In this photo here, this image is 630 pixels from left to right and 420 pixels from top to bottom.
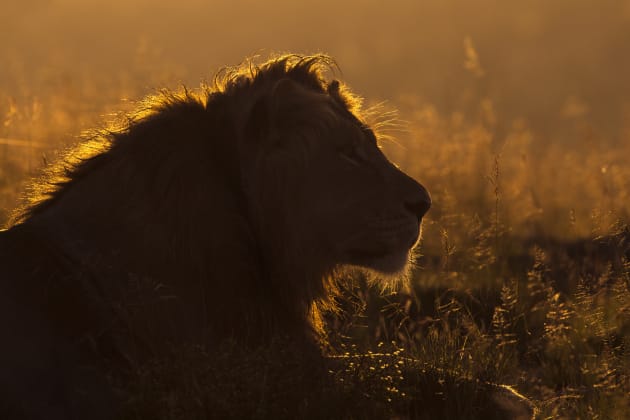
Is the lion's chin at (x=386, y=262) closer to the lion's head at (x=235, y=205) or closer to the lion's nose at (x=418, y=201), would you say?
the lion's head at (x=235, y=205)

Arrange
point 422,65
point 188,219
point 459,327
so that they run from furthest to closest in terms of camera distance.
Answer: point 422,65 → point 459,327 → point 188,219

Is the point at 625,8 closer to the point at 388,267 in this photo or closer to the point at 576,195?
the point at 576,195

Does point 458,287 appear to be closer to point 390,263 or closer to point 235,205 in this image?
point 390,263

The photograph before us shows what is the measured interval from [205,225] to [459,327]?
2.35 metres

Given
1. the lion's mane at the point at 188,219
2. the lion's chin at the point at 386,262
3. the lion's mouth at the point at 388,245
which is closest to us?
the lion's mane at the point at 188,219

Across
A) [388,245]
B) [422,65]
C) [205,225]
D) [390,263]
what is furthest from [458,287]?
[422,65]

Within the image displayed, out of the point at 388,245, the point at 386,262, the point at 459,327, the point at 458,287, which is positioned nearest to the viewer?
the point at 388,245

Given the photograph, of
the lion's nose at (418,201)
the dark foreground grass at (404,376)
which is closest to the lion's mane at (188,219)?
the dark foreground grass at (404,376)

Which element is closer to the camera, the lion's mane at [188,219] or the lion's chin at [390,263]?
the lion's mane at [188,219]

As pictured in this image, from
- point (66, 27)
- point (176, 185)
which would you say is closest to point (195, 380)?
point (176, 185)

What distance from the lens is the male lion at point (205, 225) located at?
4.71 m

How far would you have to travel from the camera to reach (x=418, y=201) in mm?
5562

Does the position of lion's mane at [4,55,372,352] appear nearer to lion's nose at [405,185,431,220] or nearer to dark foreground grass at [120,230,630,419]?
dark foreground grass at [120,230,630,419]

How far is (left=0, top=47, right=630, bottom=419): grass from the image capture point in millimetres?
4633
